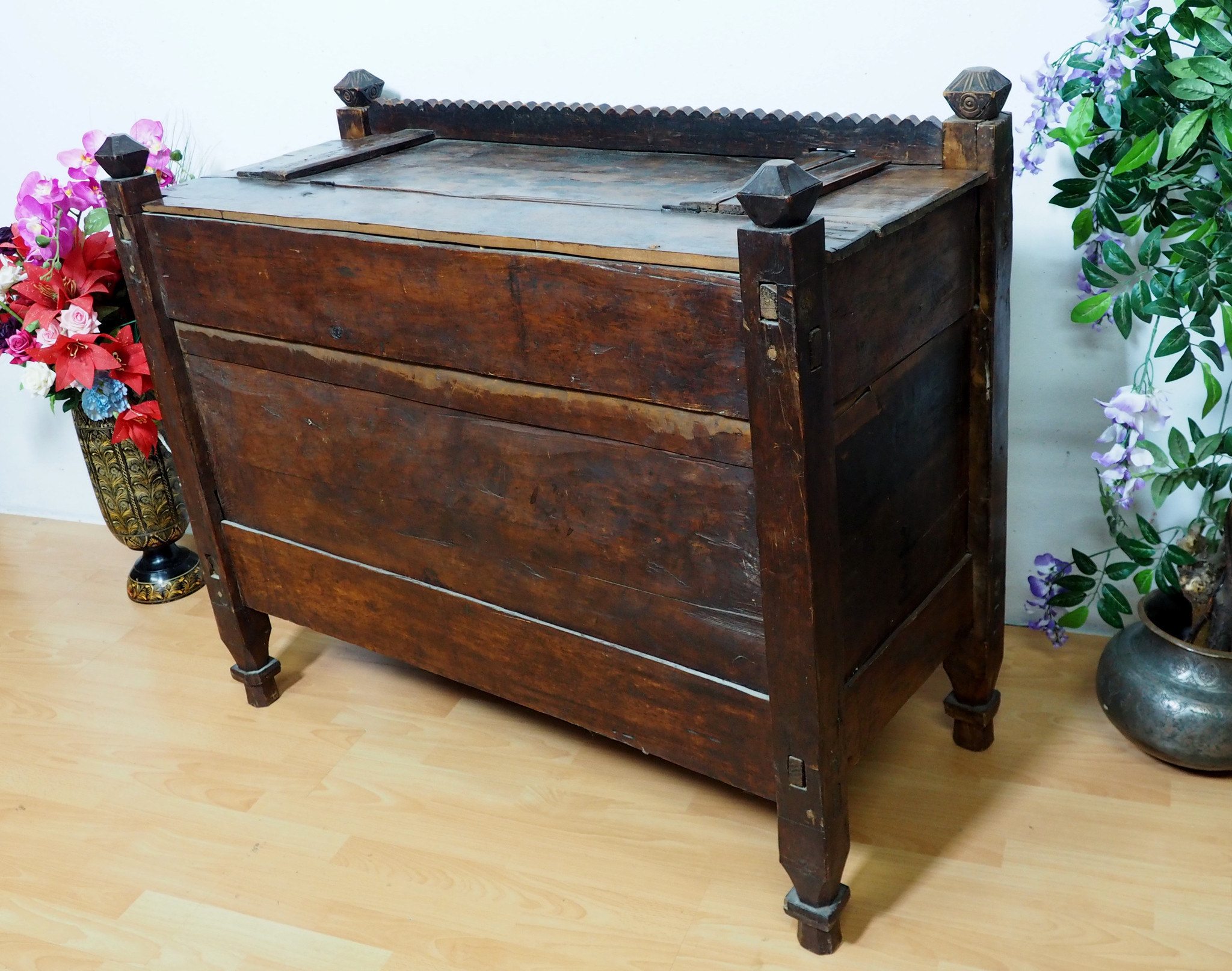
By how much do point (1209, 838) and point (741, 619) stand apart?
692 millimetres

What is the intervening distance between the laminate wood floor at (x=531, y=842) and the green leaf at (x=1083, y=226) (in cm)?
68

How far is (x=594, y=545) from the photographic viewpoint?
1425mm

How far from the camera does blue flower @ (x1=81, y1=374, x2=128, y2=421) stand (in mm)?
2111

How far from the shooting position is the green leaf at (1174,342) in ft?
4.86

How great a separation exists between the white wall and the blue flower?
17.7 inches

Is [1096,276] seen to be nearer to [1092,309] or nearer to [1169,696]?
[1092,309]

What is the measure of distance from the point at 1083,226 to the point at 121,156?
1.23 m

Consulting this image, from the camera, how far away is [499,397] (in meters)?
1.42

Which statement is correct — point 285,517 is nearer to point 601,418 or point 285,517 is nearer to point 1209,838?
point 601,418

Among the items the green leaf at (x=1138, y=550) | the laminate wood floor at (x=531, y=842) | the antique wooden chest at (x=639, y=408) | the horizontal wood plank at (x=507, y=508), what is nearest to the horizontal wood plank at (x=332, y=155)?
the antique wooden chest at (x=639, y=408)

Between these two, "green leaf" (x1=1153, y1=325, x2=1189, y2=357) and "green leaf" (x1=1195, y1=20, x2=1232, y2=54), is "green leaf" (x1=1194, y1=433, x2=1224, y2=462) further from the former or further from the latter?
"green leaf" (x1=1195, y1=20, x2=1232, y2=54)

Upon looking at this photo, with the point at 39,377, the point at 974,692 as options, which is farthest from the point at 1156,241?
the point at 39,377

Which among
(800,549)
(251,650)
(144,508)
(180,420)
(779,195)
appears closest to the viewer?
(779,195)

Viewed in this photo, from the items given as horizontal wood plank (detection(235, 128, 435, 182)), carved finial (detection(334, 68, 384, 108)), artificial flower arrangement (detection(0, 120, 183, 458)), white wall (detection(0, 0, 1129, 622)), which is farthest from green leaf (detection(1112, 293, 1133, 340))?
artificial flower arrangement (detection(0, 120, 183, 458))
